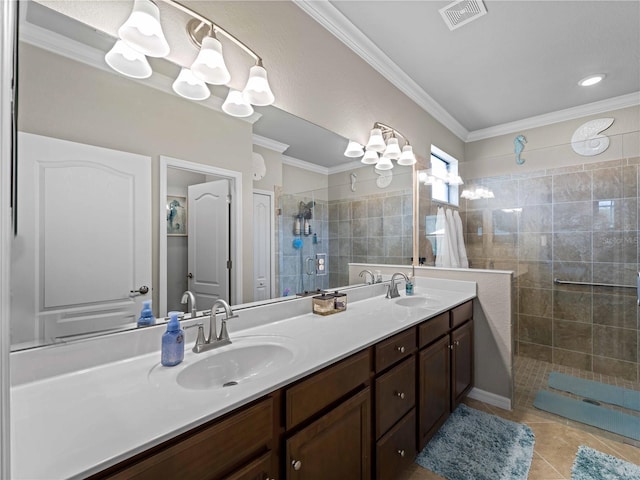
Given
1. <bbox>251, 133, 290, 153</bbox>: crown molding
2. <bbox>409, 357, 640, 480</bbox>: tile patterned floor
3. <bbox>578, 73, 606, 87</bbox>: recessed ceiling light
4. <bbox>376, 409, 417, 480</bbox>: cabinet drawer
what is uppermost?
<bbox>578, 73, 606, 87</bbox>: recessed ceiling light

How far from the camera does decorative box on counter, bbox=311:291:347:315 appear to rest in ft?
5.48

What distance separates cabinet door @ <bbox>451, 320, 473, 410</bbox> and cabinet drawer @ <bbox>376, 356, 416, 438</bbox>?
595mm

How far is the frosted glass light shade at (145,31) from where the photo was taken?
3.41 ft

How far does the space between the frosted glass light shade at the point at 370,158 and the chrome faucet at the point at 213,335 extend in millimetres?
1530

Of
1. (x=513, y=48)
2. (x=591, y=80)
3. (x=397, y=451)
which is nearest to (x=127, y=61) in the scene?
(x=397, y=451)

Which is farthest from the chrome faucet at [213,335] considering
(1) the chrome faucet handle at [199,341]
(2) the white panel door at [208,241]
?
(2) the white panel door at [208,241]

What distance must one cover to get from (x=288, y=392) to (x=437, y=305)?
4.49 feet

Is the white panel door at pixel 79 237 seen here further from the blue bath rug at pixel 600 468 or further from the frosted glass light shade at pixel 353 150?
the blue bath rug at pixel 600 468

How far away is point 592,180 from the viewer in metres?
2.55

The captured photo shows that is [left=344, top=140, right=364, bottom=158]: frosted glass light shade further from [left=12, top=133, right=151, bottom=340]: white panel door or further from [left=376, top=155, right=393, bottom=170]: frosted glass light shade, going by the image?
[left=12, top=133, right=151, bottom=340]: white panel door

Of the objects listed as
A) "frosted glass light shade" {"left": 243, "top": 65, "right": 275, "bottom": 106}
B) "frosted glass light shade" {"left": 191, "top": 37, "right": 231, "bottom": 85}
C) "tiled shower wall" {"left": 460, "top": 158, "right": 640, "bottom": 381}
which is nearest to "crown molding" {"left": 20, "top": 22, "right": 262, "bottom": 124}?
"frosted glass light shade" {"left": 191, "top": 37, "right": 231, "bottom": 85}

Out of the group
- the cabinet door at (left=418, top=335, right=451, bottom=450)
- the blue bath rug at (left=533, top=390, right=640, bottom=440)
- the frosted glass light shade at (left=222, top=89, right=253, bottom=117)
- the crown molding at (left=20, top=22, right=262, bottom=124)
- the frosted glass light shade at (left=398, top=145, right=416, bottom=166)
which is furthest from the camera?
the frosted glass light shade at (left=398, top=145, right=416, bottom=166)

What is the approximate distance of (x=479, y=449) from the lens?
1.71 meters

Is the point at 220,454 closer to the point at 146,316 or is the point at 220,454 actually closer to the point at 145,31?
the point at 146,316
